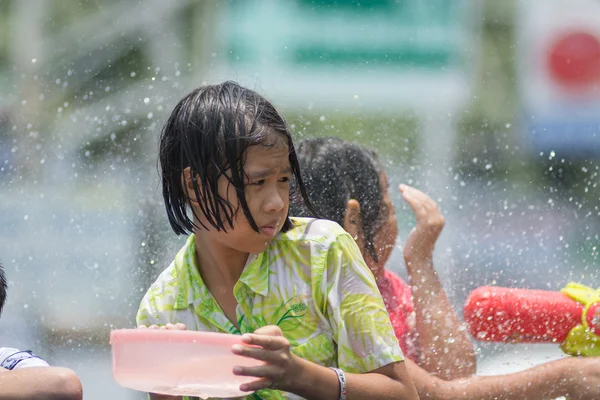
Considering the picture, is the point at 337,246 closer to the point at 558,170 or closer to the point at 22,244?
the point at 22,244

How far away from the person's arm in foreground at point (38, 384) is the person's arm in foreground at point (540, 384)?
3.38 ft

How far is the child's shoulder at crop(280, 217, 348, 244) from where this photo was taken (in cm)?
207

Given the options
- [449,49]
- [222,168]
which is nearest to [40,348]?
[222,168]

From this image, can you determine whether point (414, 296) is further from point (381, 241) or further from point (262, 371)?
point (262, 371)

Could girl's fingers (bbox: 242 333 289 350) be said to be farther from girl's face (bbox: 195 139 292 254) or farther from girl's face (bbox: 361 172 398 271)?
girl's face (bbox: 361 172 398 271)

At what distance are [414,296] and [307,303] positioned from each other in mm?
1034

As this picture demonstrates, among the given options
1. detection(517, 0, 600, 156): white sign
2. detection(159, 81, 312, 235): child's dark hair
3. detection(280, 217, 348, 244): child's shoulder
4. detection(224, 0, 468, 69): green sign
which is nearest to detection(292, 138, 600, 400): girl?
detection(280, 217, 348, 244): child's shoulder

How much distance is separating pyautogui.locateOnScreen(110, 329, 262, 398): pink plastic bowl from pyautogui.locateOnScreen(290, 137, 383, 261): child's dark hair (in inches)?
48.6

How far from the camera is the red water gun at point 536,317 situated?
2941 mm

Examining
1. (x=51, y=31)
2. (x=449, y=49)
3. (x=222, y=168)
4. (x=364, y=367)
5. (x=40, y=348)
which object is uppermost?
(x=51, y=31)

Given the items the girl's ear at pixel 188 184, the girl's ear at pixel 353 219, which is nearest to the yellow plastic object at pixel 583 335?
the girl's ear at pixel 353 219

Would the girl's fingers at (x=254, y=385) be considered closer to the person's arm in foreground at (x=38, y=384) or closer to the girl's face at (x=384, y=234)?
the person's arm in foreground at (x=38, y=384)

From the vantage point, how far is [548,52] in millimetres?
7711

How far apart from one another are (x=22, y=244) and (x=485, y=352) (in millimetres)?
2401
